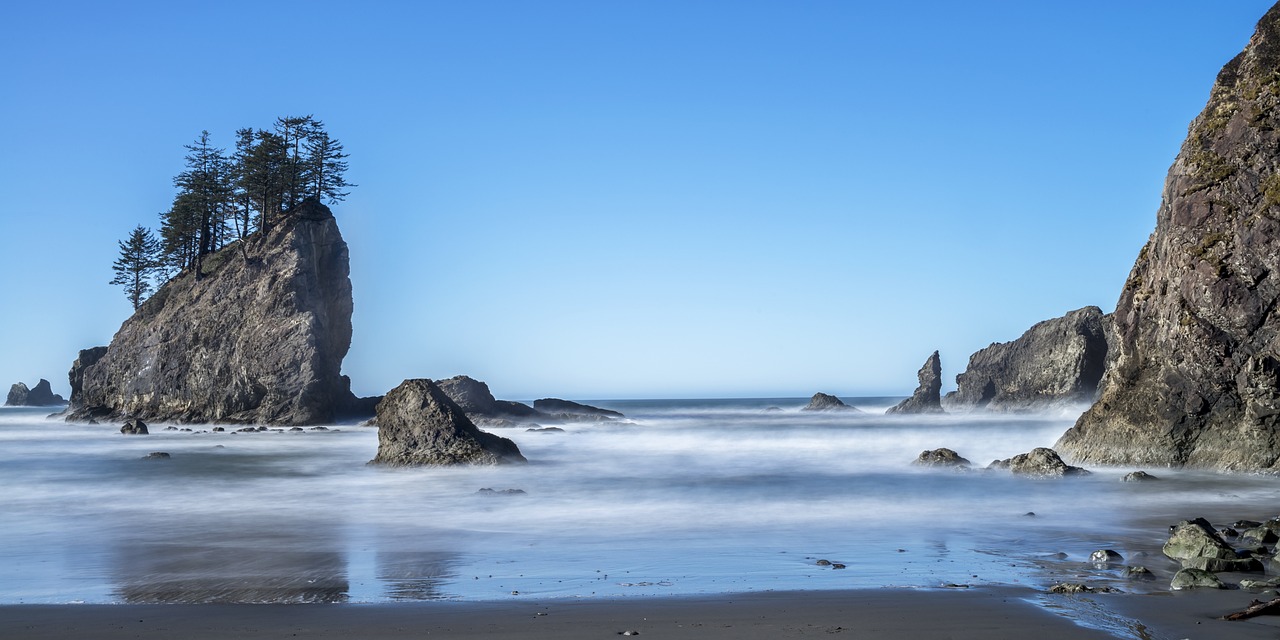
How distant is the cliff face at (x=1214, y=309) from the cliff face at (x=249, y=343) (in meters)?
36.2

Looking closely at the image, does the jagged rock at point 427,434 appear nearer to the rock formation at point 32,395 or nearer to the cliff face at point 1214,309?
the cliff face at point 1214,309

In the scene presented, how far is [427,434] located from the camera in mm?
19719

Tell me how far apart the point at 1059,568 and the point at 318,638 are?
6514mm

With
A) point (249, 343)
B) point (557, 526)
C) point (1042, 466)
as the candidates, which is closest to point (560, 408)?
point (249, 343)

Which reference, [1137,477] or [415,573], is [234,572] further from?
[1137,477]

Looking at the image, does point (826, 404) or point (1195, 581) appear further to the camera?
point (826, 404)

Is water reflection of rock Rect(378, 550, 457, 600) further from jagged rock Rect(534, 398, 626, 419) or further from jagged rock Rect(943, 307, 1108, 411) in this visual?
jagged rock Rect(943, 307, 1108, 411)

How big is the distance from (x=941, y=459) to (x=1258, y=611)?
14705mm

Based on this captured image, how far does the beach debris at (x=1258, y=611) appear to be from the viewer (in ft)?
20.8

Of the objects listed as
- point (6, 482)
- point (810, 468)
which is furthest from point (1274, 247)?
point (6, 482)

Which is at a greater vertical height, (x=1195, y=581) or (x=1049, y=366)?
(x=1049, y=366)

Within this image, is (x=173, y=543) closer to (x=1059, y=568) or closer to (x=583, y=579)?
(x=583, y=579)

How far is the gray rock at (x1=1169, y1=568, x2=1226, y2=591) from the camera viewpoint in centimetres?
745

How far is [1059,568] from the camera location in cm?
885
